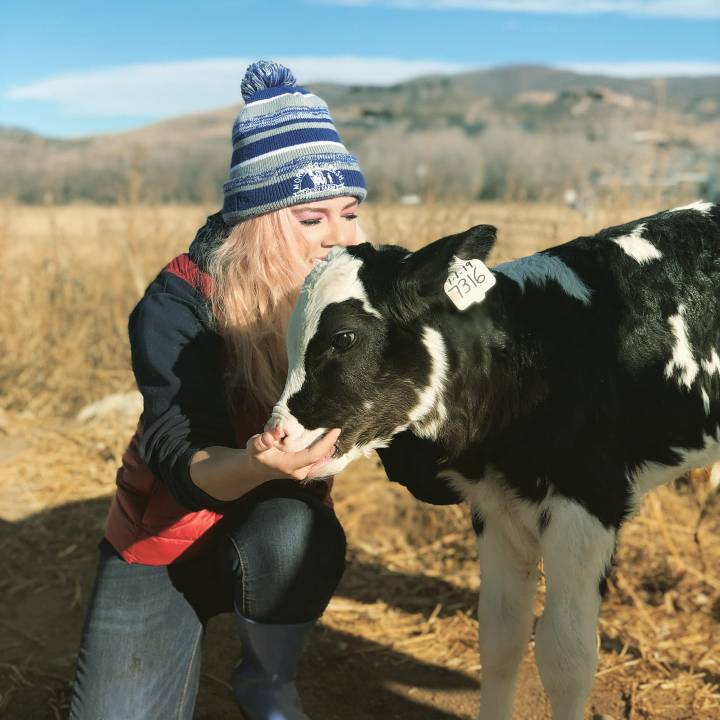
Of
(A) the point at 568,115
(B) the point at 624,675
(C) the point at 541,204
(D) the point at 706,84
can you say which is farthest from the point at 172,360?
(D) the point at 706,84

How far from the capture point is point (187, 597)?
3.01 metres

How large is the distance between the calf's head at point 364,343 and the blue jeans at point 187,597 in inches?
21.2

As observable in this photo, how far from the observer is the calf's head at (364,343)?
2271 mm

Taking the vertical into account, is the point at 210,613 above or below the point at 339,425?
below

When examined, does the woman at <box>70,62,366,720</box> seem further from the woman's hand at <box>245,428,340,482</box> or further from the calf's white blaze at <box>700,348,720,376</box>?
the calf's white blaze at <box>700,348,720,376</box>

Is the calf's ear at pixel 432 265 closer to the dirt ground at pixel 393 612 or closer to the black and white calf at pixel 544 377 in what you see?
the black and white calf at pixel 544 377

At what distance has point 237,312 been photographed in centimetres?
275

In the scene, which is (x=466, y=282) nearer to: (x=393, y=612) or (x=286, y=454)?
(x=286, y=454)

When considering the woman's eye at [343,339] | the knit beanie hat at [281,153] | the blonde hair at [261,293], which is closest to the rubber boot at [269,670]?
the blonde hair at [261,293]

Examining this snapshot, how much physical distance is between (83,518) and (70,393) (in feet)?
6.83

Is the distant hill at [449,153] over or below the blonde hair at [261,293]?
below

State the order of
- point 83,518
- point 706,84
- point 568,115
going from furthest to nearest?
point 706,84, point 568,115, point 83,518

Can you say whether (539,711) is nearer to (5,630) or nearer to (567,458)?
(567,458)

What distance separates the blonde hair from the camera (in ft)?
8.96
